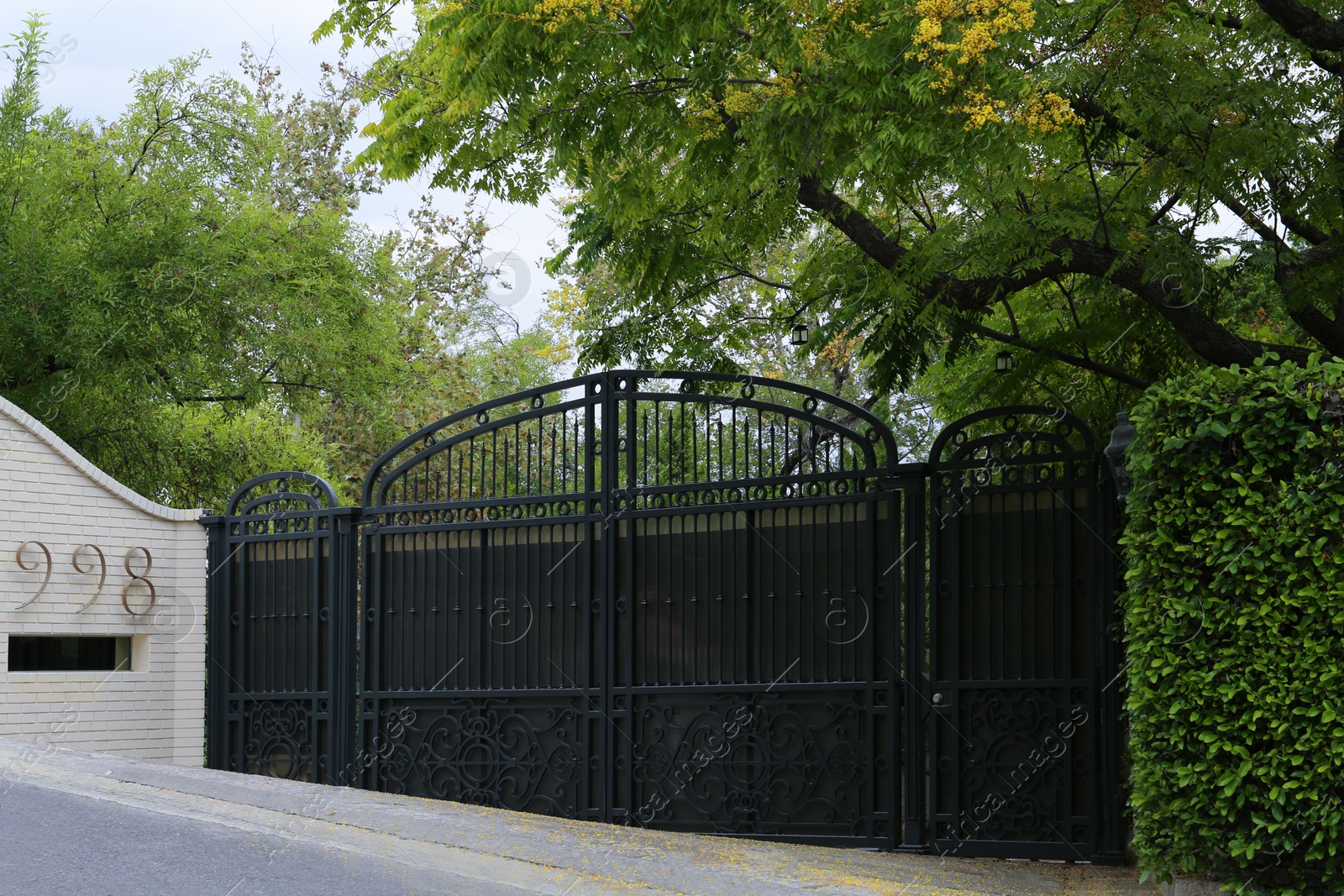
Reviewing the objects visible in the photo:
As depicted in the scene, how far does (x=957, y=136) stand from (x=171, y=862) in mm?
5599

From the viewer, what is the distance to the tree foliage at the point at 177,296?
12.9m

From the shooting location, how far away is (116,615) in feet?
33.7

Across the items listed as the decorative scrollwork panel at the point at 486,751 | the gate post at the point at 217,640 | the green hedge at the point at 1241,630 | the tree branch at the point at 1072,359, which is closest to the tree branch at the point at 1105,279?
the tree branch at the point at 1072,359

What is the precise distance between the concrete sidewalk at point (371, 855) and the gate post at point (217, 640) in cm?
201

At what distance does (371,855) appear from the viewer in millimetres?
6559

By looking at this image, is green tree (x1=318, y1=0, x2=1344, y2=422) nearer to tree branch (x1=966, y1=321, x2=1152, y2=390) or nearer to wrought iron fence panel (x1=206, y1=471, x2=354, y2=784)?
tree branch (x1=966, y1=321, x2=1152, y2=390)

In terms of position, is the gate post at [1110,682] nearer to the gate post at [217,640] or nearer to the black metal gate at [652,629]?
the black metal gate at [652,629]

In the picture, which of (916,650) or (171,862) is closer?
(171,862)

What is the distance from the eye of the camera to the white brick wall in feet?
32.1

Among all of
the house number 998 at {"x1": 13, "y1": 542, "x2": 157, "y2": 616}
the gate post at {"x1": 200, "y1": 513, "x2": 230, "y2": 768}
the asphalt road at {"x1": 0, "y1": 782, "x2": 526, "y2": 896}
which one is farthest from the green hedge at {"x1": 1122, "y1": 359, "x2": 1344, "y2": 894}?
the house number 998 at {"x1": 13, "y1": 542, "x2": 157, "y2": 616}

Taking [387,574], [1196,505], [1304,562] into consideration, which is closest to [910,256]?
[1196,505]

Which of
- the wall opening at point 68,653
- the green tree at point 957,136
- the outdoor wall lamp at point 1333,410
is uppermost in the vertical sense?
the green tree at point 957,136

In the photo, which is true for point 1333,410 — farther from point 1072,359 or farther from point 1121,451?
point 1072,359

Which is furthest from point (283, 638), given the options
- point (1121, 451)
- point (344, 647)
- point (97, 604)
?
point (1121, 451)
